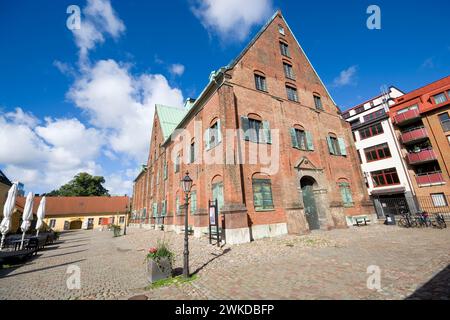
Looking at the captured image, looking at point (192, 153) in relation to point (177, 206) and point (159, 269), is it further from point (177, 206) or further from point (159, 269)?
point (159, 269)

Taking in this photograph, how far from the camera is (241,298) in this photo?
4.17 m

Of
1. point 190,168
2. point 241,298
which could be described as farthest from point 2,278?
point 190,168

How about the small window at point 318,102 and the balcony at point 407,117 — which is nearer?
the small window at point 318,102

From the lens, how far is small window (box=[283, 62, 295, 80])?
17.7m

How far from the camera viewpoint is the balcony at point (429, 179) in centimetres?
2194

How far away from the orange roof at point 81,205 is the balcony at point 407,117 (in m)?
45.5

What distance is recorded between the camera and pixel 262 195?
40.8 ft

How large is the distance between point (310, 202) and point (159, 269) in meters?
12.4

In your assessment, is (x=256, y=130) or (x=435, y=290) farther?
(x=256, y=130)

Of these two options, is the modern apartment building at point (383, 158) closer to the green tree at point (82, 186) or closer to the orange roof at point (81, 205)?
the orange roof at point (81, 205)

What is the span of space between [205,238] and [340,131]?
1583cm

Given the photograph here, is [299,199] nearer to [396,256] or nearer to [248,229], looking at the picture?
[248,229]

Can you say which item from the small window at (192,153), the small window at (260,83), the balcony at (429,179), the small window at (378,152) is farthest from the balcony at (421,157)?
the small window at (192,153)

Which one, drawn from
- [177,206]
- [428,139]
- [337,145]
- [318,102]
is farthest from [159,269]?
[428,139]
